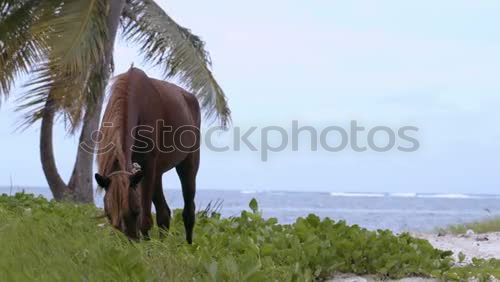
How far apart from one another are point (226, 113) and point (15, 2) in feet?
16.9

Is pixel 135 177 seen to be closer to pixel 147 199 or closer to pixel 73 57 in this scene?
pixel 147 199

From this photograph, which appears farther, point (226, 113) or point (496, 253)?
point (226, 113)

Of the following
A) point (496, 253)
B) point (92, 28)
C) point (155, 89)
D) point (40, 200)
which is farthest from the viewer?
point (92, 28)

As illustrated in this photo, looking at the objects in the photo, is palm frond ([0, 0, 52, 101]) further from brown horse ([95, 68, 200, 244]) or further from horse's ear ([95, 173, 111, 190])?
horse's ear ([95, 173, 111, 190])

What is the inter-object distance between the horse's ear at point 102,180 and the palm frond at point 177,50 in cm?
1054

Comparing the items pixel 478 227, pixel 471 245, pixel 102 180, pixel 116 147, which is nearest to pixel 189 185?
pixel 116 147

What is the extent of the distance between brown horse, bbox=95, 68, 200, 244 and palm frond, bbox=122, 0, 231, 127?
754 centimetres

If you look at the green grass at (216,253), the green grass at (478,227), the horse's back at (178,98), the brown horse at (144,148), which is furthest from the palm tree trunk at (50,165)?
the brown horse at (144,148)

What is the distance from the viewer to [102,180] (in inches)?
222

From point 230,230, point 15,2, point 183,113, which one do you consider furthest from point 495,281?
point 15,2

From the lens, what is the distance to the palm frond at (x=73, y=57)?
1334 cm

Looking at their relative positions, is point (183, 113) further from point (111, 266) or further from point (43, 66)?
point (43, 66)

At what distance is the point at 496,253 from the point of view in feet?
31.9

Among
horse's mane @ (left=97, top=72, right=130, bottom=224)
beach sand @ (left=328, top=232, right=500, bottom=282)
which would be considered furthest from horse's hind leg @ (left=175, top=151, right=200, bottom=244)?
beach sand @ (left=328, top=232, right=500, bottom=282)
